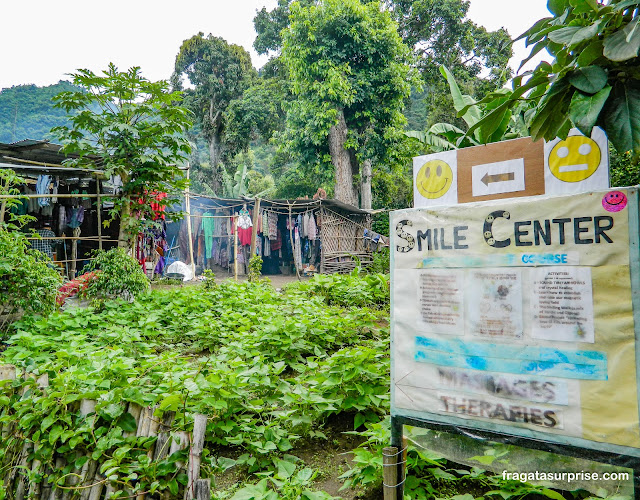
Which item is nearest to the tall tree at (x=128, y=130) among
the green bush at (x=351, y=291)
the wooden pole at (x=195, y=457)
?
the green bush at (x=351, y=291)

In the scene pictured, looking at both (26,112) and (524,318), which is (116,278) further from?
(26,112)

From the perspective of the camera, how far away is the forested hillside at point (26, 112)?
31812mm

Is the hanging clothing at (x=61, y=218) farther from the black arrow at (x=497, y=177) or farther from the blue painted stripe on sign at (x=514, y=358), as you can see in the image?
the black arrow at (x=497, y=177)

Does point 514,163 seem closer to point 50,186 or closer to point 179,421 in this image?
point 179,421

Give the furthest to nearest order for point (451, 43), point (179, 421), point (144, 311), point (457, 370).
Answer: point (451, 43) → point (144, 311) → point (179, 421) → point (457, 370)

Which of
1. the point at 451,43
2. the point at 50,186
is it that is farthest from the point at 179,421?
the point at 451,43

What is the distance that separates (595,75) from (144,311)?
5513 mm

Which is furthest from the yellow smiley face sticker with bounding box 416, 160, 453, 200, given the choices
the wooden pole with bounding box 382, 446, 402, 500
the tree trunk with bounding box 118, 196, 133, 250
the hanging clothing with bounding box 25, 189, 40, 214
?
the hanging clothing with bounding box 25, 189, 40, 214

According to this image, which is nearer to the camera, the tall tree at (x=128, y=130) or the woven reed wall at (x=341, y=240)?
the tall tree at (x=128, y=130)

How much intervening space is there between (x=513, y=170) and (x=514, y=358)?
0.76 metres

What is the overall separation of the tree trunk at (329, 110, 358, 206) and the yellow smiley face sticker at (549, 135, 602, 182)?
13942mm

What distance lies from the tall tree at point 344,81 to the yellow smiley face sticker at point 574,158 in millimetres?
12828

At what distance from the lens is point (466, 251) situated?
70.2 inches

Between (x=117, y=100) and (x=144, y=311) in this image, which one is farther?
(x=117, y=100)
